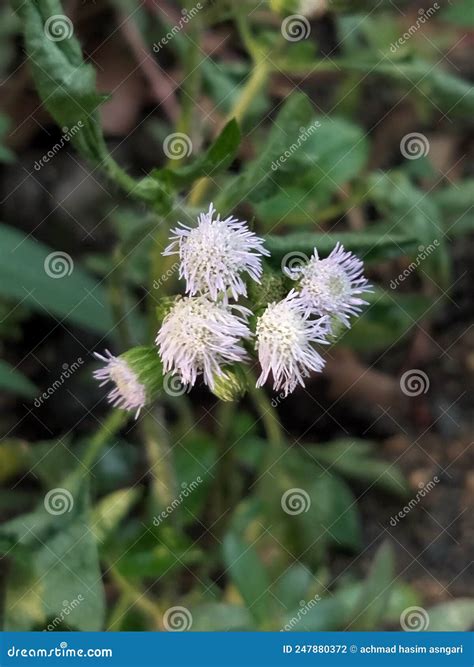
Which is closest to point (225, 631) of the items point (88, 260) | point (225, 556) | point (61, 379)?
point (225, 556)

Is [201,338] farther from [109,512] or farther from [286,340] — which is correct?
[109,512]

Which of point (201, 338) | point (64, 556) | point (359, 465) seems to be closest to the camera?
point (201, 338)

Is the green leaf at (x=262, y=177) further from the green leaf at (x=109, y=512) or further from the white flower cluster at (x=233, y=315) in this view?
the green leaf at (x=109, y=512)

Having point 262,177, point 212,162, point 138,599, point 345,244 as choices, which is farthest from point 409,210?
point 138,599

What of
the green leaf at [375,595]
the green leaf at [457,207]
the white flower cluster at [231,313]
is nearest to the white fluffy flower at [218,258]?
the white flower cluster at [231,313]

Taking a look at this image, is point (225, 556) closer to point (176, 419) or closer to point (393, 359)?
point (176, 419)
